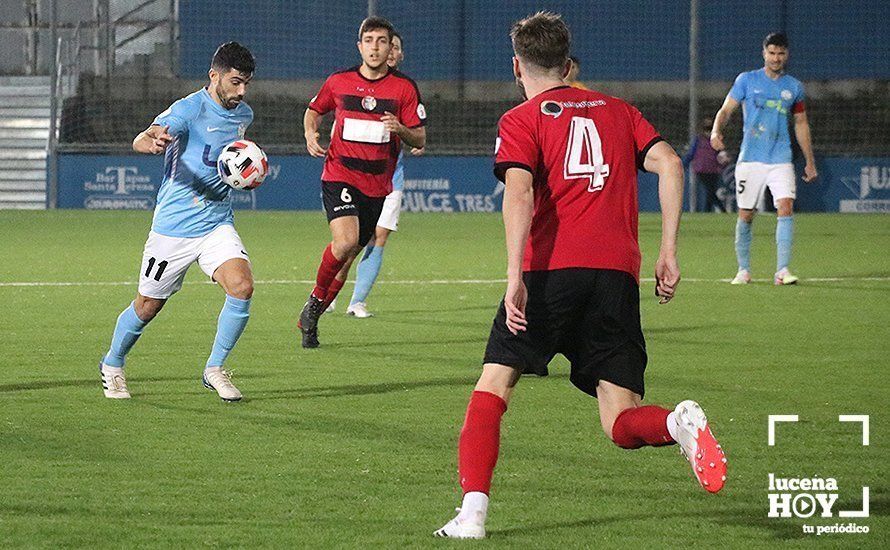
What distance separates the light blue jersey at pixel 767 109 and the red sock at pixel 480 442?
9.90m

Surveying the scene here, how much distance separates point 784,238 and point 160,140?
8.09 meters

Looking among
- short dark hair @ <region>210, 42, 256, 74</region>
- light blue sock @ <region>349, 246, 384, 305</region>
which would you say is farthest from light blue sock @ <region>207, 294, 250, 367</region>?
light blue sock @ <region>349, 246, 384, 305</region>

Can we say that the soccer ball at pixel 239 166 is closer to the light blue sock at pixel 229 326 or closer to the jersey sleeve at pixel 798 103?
the light blue sock at pixel 229 326

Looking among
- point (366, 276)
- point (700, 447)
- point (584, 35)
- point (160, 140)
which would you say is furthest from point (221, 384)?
point (584, 35)

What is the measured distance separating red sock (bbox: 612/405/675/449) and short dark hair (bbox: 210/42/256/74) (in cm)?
333

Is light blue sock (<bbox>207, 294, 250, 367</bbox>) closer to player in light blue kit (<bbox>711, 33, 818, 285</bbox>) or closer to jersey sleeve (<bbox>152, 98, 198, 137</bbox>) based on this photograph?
jersey sleeve (<bbox>152, 98, 198, 137</bbox>)

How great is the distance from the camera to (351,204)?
33.4 ft

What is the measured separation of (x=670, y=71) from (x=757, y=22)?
1990 mm

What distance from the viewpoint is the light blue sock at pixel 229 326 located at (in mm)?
7570

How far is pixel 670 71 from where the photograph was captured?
30.2 metres

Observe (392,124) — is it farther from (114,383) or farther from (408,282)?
(408,282)

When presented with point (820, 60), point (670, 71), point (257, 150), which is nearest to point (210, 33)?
point (670, 71)

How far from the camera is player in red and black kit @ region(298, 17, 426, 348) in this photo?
10.0 m

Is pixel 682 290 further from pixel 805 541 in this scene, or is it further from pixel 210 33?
pixel 210 33
